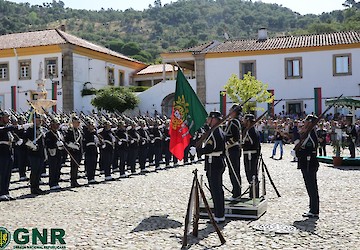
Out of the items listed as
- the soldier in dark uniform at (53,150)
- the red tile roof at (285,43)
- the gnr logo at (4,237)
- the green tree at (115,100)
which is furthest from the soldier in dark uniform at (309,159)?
the red tile roof at (285,43)

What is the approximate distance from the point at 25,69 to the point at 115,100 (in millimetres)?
10199

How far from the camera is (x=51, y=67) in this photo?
40.5m

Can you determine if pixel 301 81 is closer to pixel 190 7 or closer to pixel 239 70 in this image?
pixel 239 70

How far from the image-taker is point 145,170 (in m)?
18.2

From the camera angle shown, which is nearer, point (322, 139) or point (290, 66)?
point (322, 139)

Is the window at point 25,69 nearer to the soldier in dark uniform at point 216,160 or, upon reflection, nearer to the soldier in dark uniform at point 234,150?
the soldier in dark uniform at point 234,150

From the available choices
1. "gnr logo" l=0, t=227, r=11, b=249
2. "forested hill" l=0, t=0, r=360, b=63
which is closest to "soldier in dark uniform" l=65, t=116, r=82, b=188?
"gnr logo" l=0, t=227, r=11, b=249

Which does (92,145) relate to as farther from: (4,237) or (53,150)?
(4,237)

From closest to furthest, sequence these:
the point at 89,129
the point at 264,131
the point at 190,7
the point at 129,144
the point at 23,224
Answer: the point at 23,224
the point at 89,129
the point at 129,144
the point at 264,131
the point at 190,7

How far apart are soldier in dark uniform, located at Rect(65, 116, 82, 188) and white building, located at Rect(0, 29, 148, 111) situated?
25382 mm

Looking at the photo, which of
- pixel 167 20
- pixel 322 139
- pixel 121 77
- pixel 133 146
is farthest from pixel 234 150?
pixel 167 20

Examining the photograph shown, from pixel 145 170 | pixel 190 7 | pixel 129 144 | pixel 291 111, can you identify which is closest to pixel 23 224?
pixel 129 144

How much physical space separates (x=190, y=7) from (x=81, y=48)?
124 metres

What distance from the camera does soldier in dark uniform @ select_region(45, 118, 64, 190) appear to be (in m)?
13.4
